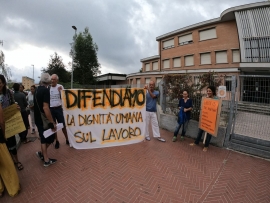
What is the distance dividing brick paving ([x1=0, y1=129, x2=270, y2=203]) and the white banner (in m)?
0.51

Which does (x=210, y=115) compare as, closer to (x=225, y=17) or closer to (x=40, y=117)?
(x=40, y=117)

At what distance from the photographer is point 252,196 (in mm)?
2680

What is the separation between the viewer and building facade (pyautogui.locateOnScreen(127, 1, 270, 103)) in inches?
624

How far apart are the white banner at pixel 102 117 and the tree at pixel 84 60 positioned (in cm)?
3082

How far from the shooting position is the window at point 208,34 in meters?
20.5

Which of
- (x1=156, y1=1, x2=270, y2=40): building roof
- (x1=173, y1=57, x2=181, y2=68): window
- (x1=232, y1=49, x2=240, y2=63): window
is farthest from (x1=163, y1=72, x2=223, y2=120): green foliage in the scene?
(x1=173, y1=57, x2=181, y2=68): window

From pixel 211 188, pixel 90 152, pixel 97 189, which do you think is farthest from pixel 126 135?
pixel 211 188

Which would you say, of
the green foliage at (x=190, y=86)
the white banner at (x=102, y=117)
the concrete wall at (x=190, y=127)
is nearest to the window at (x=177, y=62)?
the green foliage at (x=190, y=86)

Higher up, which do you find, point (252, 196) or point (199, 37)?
point (199, 37)

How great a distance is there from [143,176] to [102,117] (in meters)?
1.71

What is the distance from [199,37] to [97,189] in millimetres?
24257

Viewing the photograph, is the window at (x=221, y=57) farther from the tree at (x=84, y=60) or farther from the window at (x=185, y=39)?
the tree at (x=84, y=60)

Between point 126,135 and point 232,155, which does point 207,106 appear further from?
point 126,135

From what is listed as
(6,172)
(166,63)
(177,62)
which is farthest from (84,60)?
(6,172)
